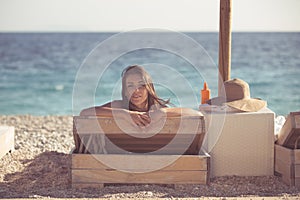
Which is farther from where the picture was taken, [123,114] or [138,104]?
[138,104]

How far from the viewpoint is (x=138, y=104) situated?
4844 millimetres

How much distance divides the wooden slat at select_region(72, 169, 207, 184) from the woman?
467 millimetres

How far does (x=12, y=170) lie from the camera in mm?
5332

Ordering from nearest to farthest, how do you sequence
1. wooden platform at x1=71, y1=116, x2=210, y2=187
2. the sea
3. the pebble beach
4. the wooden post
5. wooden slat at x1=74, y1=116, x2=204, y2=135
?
1. the pebble beach
2. wooden slat at x1=74, y1=116, x2=204, y2=135
3. wooden platform at x1=71, y1=116, x2=210, y2=187
4. the wooden post
5. the sea

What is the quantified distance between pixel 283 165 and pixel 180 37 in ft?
138

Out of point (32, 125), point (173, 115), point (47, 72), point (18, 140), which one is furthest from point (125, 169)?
point (47, 72)

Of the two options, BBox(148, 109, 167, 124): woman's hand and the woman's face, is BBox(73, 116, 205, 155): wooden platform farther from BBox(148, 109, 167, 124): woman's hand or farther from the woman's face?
the woman's face

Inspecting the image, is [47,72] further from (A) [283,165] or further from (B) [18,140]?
(A) [283,165]

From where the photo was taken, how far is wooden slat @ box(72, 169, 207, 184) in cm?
460

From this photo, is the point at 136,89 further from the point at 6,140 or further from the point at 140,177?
the point at 6,140

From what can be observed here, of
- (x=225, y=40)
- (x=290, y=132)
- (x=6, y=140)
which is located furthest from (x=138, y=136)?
(x=6, y=140)

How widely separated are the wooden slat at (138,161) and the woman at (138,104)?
0.32 meters

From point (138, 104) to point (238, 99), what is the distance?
0.94 m

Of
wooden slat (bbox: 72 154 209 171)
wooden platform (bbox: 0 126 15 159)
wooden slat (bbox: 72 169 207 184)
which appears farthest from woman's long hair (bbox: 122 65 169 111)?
wooden platform (bbox: 0 126 15 159)
